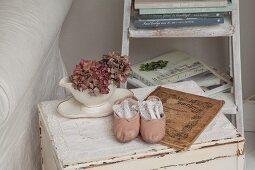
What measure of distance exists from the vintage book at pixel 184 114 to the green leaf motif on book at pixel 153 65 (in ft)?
1.25

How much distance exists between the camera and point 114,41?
195 centimetres

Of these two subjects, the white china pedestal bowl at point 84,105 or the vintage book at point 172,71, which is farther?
the vintage book at point 172,71

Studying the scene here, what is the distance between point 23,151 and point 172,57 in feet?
2.42

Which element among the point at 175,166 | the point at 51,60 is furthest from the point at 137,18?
the point at 175,166

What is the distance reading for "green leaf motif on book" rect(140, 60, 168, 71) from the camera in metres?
1.76

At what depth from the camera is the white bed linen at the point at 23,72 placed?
1.08m

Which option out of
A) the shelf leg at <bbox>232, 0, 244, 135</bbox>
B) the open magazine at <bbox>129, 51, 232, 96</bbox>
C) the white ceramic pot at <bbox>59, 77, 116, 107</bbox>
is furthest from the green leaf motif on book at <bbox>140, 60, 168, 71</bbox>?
the white ceramic pot at <bbox>59, 77, 116, 107</bbox>

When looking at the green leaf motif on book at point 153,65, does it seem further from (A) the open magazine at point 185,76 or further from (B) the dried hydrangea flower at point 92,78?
(B) the dried hydrangea flower at point 92,78

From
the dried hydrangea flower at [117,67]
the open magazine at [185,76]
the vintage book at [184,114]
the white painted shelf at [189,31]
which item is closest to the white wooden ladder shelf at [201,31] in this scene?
the white painted shelf at [189,31]

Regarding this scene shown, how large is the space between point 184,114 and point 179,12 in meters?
0.42

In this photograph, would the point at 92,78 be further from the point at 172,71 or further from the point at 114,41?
the point at 114,41

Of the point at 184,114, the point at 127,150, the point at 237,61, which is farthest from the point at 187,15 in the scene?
the point at 127,150

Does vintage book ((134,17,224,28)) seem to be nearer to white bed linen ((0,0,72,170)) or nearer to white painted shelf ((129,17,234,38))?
white painted shelf ((129,17,234,38))

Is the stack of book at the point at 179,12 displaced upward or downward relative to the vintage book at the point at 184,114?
upward
